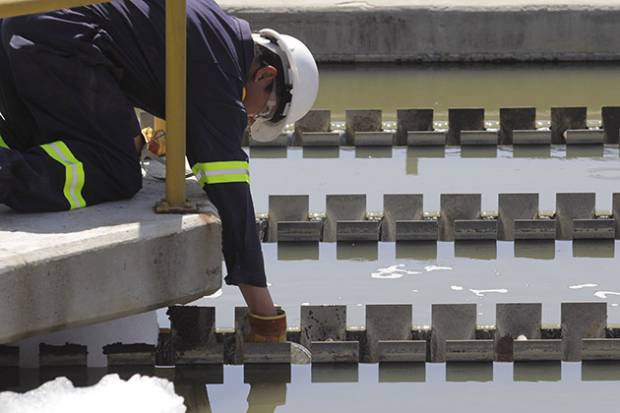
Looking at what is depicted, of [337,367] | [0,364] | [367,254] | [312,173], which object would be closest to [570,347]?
[337,367]

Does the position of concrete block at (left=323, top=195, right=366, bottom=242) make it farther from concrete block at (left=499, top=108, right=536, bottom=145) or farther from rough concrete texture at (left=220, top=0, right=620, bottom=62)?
rough concrete texture at (left=220, top=0, right=620, bottom=62)

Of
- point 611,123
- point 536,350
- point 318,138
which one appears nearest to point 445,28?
point 611,123

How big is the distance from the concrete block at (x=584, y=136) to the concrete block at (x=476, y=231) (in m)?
2.16

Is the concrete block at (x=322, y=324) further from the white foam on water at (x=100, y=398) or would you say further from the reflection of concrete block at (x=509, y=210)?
the reflection of concrete block at (x=509, y=210)

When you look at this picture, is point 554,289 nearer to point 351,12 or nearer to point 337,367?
point 337,367

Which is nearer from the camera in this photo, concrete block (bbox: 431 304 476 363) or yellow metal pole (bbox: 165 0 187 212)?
yellow metal pole (bbox: 165 0 187 212)

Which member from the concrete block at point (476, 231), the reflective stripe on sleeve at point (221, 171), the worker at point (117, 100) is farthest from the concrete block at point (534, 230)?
the reflective stripe on sleeve at point (221, 171)

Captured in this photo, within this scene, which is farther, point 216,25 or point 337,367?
point 337,367

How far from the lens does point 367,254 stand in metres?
8.44

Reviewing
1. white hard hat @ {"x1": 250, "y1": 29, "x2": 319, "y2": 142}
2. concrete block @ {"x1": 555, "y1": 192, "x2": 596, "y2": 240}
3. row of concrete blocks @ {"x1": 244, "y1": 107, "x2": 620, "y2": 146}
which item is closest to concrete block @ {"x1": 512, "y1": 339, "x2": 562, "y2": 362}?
white hard hat @ {"x1": 250, "y1": 29, "x2": 319, "y2": 142}

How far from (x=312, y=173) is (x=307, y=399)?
3.68m

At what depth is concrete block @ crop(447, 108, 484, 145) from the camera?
10.8 metres

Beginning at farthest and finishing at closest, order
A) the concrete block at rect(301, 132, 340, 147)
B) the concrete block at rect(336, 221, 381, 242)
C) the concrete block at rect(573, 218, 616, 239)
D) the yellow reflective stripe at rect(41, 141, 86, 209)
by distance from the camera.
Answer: the concrete block at rect(301, 132, 340, 147) < the concrete block at rect(573, 218, 616, 239) < the concrete block at rect(336, 221, 381, 242) < the yellow reflective stripe at rect(41, 141, 86, 209)

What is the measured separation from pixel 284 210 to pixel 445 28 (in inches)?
201
